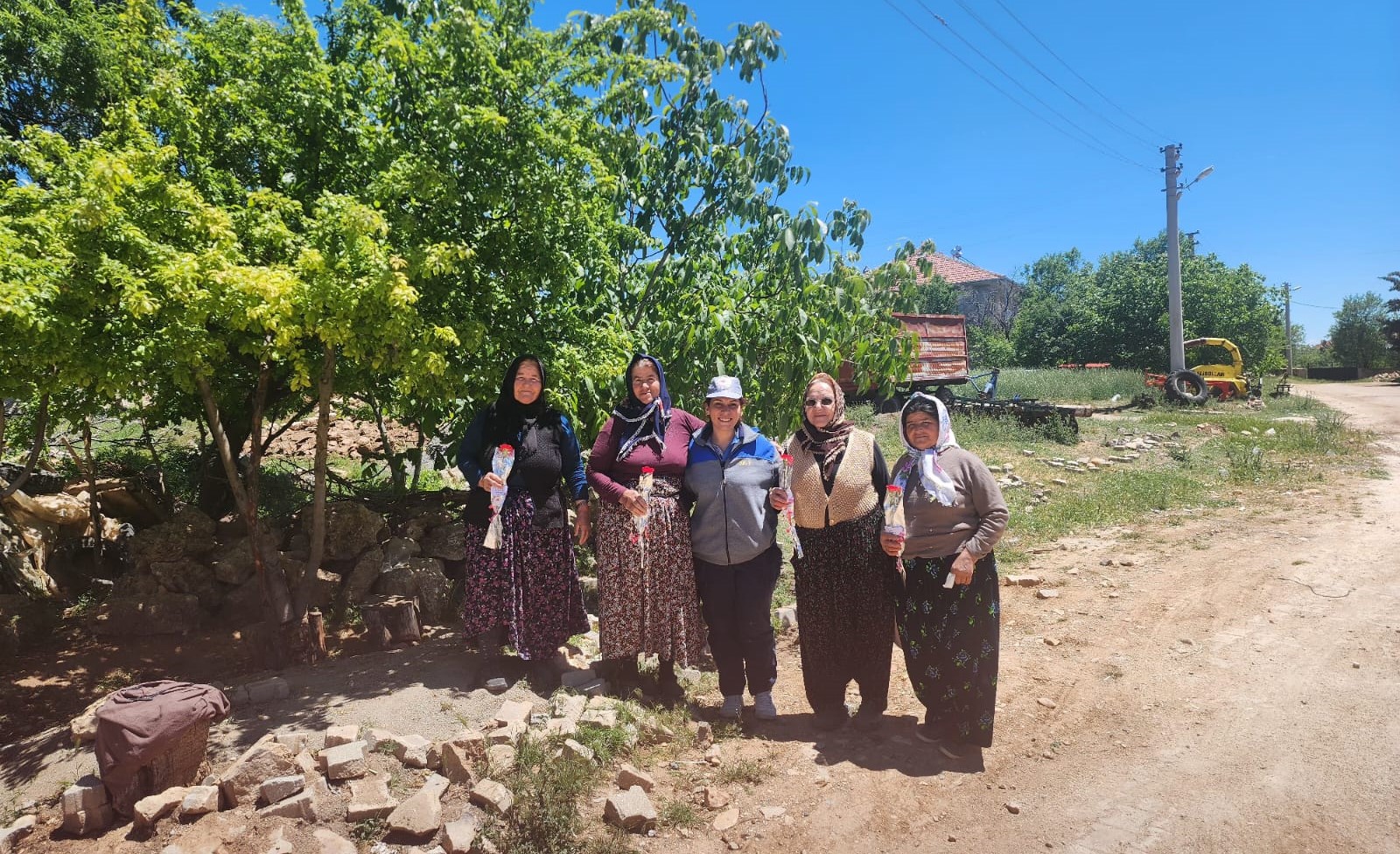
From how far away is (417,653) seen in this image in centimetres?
459

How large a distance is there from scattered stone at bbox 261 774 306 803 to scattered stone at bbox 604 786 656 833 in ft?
3.68

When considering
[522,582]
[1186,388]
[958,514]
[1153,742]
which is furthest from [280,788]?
[1186,388]

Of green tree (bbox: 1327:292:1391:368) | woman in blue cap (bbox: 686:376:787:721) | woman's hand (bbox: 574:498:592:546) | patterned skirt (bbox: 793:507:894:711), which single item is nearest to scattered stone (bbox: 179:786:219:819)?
woman's hand (bbox: 574:498:592:546)

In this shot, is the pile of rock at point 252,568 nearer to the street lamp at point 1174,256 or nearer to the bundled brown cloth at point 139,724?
the bundled brown cloth at point 139,724

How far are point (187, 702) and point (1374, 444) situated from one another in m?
14.5

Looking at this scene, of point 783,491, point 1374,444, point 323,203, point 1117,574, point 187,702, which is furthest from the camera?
point 1374,444

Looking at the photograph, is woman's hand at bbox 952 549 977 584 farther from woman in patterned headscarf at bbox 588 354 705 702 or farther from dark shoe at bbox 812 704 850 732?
woman in patterned headscarf at bbox 588 354 705 702

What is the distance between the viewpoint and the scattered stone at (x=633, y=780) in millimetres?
3186

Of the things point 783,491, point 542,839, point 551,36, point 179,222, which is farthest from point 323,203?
point 542,839

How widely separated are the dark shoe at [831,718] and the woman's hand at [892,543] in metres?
0.88

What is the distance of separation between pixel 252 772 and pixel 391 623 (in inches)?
72.8

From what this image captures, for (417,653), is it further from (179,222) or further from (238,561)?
(179,222)

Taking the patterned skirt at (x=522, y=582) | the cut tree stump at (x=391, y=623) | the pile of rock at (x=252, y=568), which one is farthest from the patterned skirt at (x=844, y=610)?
the pile of rock at (x=252, y=568)

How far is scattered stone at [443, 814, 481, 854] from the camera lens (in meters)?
2.73
